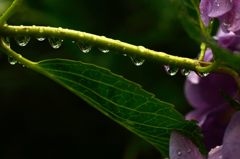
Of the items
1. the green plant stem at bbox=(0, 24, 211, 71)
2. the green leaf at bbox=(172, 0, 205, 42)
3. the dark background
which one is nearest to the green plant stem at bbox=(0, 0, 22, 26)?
the green plant stem at bbox=(0, 24, 211, 71)

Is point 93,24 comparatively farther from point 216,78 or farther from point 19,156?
point 216,78

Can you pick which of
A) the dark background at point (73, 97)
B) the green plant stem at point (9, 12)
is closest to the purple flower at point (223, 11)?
the green plant stem at point (9, 12)

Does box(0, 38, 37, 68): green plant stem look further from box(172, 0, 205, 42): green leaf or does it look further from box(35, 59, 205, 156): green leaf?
box(172, 0, 205, 42): green leaf

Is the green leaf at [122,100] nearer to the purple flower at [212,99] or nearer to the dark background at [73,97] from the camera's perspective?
the purple flower at [212,99]

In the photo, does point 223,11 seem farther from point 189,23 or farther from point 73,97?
point 73,97

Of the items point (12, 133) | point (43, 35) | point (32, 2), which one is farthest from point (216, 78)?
point (12, 133)

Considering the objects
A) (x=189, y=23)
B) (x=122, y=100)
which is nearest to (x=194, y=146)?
(x=122, y=100)
